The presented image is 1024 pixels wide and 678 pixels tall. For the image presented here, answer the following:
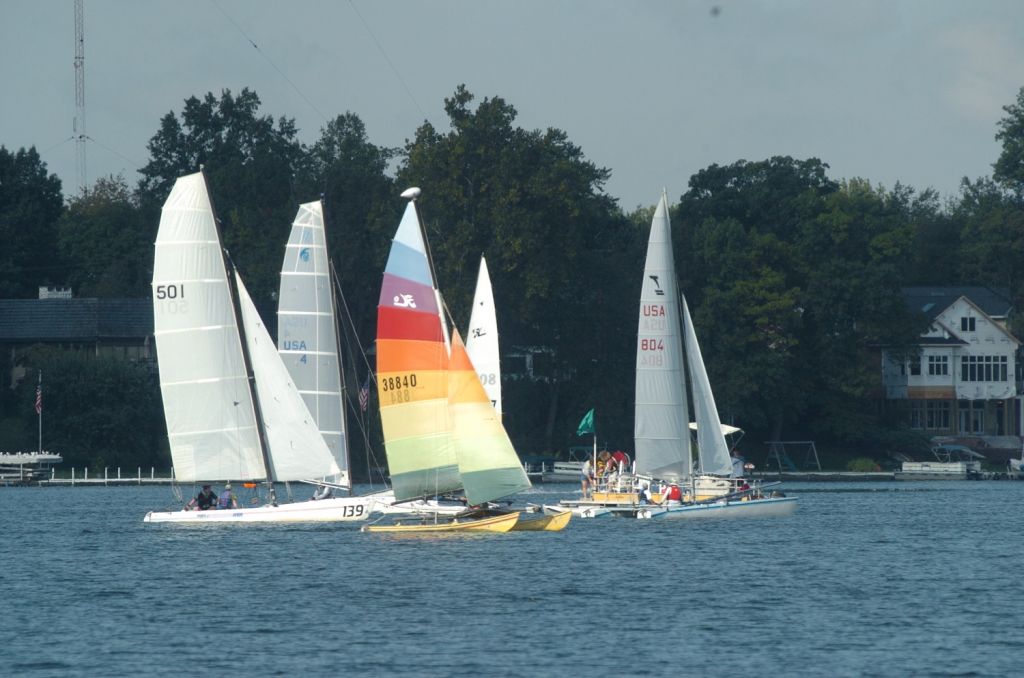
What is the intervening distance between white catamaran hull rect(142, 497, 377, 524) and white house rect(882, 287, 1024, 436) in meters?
73.7

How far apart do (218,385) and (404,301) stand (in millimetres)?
8139

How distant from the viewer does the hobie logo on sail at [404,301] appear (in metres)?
53.1

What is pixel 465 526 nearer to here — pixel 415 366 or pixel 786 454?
pixel 415 366

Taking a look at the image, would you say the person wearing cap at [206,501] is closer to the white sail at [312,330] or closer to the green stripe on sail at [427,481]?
the white sail at [312,330]

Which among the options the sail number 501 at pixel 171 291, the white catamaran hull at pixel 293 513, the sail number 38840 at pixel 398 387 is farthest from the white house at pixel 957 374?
the sail number 501 at pixel 171 291

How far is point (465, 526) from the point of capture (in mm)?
52125

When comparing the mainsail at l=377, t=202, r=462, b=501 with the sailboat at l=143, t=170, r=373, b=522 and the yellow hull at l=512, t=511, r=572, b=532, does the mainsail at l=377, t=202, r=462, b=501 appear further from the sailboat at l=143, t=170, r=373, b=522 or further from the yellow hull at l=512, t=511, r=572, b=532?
the sailboat at l=143, t=170, r=373, b=522

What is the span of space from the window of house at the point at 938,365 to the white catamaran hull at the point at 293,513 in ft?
248

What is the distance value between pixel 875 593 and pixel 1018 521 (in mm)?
27270

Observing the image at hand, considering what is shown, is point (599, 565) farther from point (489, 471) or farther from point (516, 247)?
point (516, 247)

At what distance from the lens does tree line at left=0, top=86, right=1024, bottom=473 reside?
101438 millimetres

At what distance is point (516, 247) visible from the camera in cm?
10025

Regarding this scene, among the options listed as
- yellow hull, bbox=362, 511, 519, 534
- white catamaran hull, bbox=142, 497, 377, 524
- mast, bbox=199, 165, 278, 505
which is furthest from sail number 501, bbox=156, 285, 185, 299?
yellow hull, bbox=362, 511, 519, 534

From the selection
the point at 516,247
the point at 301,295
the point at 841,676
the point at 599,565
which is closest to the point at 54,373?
the point at 516,247
